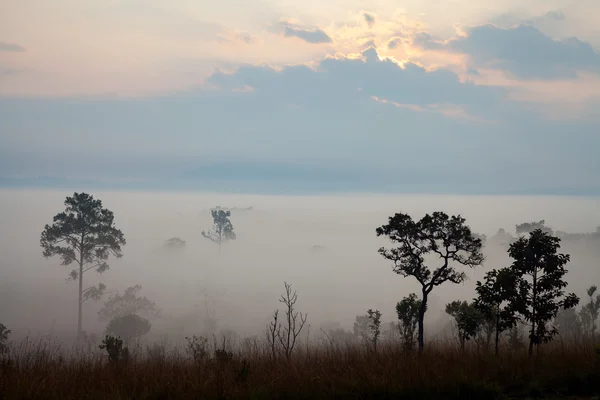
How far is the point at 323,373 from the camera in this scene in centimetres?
954

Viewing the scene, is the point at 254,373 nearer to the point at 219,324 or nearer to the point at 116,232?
the point at 116,232

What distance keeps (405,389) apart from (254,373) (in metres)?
3.52

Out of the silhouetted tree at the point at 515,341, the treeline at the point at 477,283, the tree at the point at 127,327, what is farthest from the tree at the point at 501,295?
the tree at the point at 127,327

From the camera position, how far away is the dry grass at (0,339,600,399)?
8.47m

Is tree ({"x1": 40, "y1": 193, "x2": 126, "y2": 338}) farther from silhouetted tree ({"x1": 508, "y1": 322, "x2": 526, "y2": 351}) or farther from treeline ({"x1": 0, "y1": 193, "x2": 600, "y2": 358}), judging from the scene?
silhouetted tree ({"x1": 508, "y1": 322, "x2": 526, "y2": 351})

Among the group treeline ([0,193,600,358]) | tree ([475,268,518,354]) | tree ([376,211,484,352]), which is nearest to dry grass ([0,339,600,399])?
treeline ([0,193,600,358])

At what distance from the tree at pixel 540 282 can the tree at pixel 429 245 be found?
308 cm

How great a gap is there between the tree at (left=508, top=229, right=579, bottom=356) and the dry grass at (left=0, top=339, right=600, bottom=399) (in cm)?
188

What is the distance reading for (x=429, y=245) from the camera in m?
17.6

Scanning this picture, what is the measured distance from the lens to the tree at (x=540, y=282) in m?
13.3

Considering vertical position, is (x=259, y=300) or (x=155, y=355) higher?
(x=155, y=355)

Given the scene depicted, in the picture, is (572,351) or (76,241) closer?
(572,351)

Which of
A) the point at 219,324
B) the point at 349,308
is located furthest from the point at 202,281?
the point at 219,324

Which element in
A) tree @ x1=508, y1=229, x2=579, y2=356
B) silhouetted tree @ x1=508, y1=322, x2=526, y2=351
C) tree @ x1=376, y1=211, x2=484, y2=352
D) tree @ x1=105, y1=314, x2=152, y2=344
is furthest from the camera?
tree @ x1=105, y1=314, x2=152, y2=344
